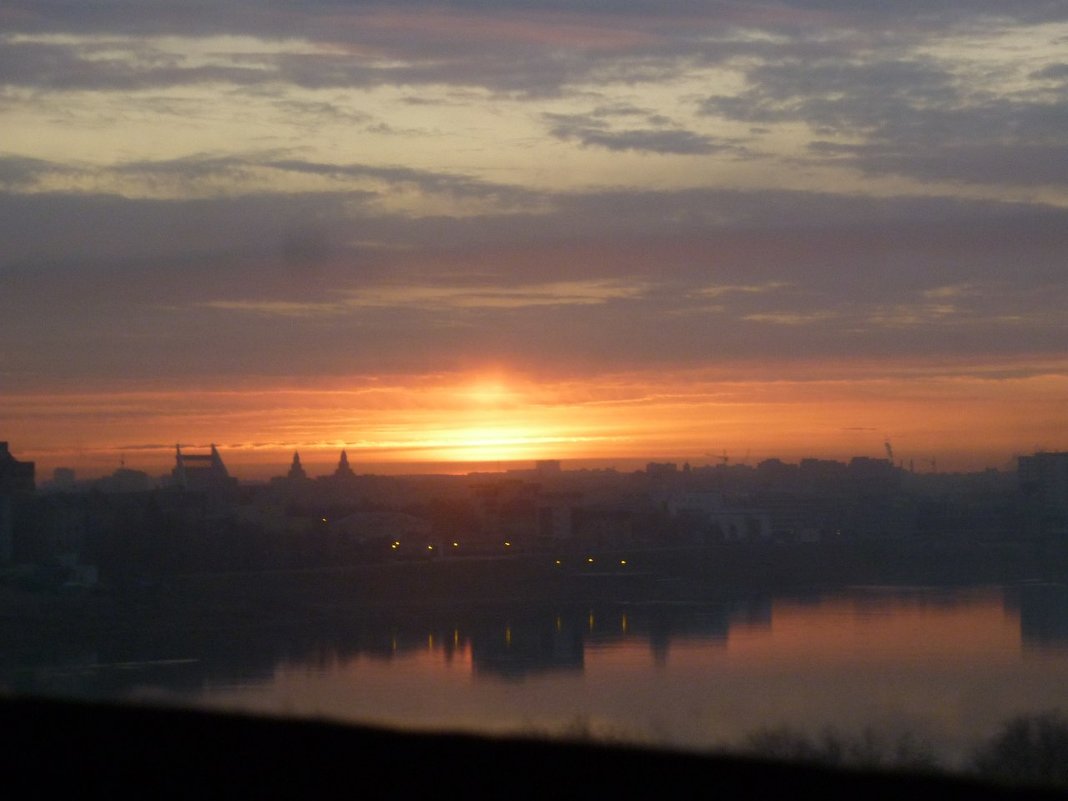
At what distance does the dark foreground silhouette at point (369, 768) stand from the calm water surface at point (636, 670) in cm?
71

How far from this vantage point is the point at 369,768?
440cm

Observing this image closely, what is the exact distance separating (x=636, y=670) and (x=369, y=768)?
482 inches

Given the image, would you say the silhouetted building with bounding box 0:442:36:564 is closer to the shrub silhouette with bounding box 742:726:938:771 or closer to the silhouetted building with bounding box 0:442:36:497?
the silhouetted building with bounding box 0:442:36:497

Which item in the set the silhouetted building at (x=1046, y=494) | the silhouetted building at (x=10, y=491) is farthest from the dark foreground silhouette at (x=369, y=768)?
the silhouetted building at (x=1046, y=494)

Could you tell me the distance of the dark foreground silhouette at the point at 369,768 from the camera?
4.04 meters

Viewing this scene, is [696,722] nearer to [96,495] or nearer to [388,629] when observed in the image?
[388,629]

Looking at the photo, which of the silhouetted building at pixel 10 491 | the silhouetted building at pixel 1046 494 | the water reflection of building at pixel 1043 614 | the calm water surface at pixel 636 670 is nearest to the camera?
the calm water surface at pixel 636 670

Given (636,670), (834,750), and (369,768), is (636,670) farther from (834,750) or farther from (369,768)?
(369,768)

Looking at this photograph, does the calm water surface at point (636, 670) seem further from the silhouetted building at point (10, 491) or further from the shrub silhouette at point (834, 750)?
the silhouetted building at point (10, 491)

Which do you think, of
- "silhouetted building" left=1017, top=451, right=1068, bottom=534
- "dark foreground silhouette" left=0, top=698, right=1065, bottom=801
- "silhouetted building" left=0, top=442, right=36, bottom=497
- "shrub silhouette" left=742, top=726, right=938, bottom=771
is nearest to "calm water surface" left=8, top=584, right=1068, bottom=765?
"shrub silhouette" left=742, top=726, right=938, bottom=771

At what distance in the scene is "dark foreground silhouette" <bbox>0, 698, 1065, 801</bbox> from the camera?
13.2 feet

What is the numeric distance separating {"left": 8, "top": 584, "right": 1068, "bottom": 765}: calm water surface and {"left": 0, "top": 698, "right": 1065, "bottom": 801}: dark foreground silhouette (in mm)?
705

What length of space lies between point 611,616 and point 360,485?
160ft

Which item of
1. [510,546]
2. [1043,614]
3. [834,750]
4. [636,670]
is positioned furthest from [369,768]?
[510,546]
